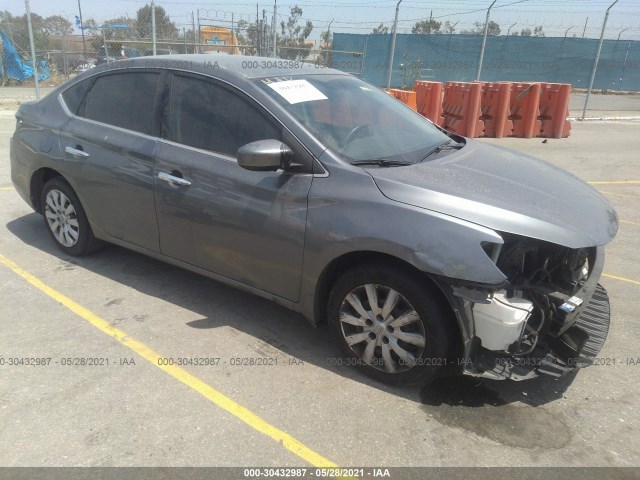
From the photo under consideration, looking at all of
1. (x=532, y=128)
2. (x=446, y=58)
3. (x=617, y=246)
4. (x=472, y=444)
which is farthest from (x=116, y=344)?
(x=446, y=58)

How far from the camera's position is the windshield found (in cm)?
320

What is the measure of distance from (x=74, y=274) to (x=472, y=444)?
343 cm

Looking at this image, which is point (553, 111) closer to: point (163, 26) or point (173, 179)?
point (173, 179)

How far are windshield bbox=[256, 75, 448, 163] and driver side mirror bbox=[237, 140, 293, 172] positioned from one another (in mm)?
249

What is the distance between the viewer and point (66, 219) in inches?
179

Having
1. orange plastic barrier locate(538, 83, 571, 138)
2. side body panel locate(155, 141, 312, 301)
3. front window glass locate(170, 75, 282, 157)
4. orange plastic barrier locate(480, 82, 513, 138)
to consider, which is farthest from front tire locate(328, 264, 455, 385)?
orange plastic barrier locate(538, 83, 571, 138)

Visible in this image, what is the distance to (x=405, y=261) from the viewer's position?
2.74m

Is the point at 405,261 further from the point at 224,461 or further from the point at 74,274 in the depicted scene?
the point at 74,274

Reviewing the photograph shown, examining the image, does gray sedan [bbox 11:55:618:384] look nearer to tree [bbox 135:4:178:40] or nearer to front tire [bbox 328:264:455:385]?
front tire [bbox 328:264:455:385]

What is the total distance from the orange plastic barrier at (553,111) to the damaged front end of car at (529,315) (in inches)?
416

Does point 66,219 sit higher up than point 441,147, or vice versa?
point 441,147

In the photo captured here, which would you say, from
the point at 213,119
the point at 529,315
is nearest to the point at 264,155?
the point at 213,119

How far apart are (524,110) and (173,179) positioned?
10827mm

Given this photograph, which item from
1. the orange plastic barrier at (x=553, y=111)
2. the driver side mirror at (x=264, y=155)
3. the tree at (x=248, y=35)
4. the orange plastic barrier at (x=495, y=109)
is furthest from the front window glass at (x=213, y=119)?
the tree at (x=248, y=35)
